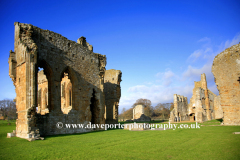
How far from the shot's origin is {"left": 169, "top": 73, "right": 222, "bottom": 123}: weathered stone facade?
94.6ft

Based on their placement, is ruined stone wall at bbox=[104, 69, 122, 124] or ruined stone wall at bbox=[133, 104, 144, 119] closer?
ruined stone wall at bbox=[104, 69, 122, 124]

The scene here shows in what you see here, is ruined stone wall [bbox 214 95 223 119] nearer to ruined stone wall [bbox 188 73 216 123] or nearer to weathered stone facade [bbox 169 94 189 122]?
ruined stone wall [bbox 188 73 216 123]

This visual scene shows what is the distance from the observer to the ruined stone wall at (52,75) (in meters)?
10.2

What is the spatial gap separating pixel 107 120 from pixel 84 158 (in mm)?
16852

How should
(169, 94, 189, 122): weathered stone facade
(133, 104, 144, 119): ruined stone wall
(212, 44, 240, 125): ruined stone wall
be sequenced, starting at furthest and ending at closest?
1. (133, 104, 144, 119): ruined stone wall
2. (169, 94, 189, 122): weathered stone facade
3. (212, 44, 240, 125): ruined stone wall

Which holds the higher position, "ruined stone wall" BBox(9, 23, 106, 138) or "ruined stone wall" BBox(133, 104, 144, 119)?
"ruined stone wall" BBox(9, 23, 106, 138)

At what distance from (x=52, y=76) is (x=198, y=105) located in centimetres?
2216

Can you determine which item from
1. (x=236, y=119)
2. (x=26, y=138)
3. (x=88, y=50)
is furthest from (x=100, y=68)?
(x=236, y=119)

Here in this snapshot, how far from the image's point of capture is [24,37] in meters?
10.9

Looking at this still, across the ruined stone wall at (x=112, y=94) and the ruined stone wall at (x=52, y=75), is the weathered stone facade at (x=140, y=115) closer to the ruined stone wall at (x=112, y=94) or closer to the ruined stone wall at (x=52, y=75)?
the ruined stone wall at (x=112, y=94)


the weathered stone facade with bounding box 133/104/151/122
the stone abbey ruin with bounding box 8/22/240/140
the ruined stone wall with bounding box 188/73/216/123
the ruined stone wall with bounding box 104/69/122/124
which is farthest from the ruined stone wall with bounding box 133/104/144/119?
the stone abbey ruin with bounding box 8/22/240/140

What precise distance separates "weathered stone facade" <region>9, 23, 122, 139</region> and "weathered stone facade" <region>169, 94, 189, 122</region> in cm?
1975

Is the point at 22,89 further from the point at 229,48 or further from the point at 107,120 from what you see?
the point at 229,48

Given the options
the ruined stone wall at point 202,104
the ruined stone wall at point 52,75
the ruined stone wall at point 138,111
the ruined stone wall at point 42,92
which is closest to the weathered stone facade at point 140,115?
the ruined stone wall at point 138,111
